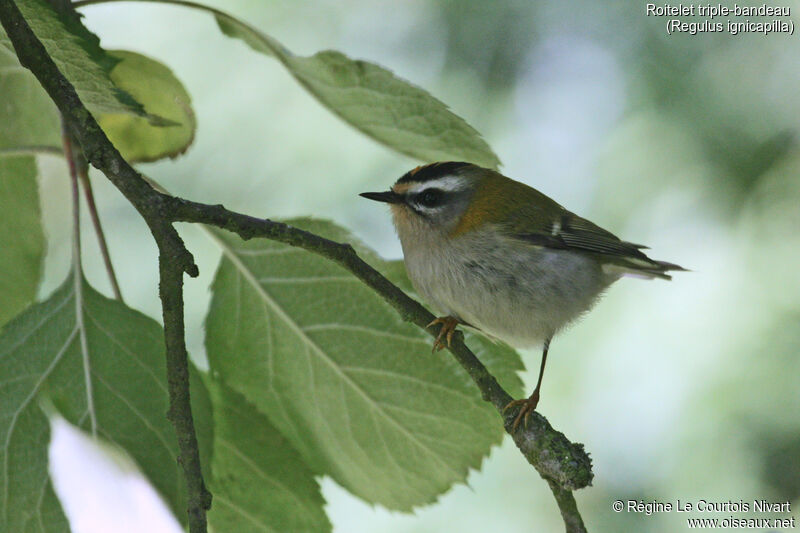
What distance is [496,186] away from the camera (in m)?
1.99

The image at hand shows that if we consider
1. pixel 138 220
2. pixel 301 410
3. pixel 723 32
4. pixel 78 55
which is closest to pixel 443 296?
pixel 301 410

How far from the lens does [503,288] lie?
1.67 m

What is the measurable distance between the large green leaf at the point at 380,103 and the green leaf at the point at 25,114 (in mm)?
144

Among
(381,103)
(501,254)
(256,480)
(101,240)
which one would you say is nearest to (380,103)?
(381,103)

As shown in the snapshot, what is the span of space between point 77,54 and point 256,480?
0.61 meters

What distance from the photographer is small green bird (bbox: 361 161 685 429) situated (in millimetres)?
1670

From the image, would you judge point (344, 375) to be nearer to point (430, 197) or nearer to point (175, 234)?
point (175, 234)

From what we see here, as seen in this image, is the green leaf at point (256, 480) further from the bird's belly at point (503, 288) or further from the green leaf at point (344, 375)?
the bird's belly at point (503, 288)

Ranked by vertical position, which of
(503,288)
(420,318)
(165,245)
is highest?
(503,288)

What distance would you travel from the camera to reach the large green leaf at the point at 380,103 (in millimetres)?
1118

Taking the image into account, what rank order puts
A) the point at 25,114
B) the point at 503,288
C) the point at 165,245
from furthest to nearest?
1. the point at 503,288
2. the point at 25,114
3. the point at 165,245

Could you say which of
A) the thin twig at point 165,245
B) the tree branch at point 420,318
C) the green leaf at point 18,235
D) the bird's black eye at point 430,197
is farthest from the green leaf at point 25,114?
the bird's black eye at point 430,197

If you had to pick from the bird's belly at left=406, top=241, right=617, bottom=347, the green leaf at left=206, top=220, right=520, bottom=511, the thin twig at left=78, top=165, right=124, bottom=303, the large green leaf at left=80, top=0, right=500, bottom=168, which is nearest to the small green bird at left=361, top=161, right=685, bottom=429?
the bird's belly at left=406, top=241, right=617, bottom=347

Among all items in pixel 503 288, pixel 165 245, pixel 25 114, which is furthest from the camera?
pixel 503 288
